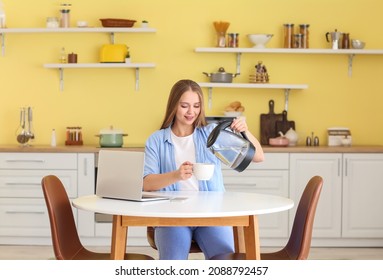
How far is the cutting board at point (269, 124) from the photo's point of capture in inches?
241

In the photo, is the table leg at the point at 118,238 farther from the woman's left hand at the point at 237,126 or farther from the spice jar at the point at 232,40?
the spice jar at the point at 232,40

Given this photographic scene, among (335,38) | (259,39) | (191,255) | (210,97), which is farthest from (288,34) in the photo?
(191,255)

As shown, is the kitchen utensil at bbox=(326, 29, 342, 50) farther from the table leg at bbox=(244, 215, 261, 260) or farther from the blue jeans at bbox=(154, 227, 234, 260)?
the table leg at bbox=(244, 215, 261, 260)

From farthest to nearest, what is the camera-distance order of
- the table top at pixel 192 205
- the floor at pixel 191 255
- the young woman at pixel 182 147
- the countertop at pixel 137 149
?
the countertop at pixel 137 149 → the floor at pixel 191 255 → the young woman at pixel 182 147 → the table top at pixel 192 205

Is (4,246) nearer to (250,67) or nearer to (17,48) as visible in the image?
(17,48)

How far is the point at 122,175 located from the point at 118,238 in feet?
0.87

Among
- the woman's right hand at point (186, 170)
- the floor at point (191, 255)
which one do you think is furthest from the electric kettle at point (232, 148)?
the floor at point (191, 255)

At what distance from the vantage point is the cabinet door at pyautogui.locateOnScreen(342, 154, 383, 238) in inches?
225

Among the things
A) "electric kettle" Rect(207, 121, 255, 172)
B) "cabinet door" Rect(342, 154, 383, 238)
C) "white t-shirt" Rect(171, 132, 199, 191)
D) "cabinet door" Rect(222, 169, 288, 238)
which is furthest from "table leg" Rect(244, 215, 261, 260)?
"cabinet door" Rect(342, 154, 383, 238)

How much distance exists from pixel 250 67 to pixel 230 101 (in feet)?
1.02

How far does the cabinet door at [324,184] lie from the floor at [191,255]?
0.17 metres

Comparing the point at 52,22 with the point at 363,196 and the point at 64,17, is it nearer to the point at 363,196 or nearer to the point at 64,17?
the point at 64,17
